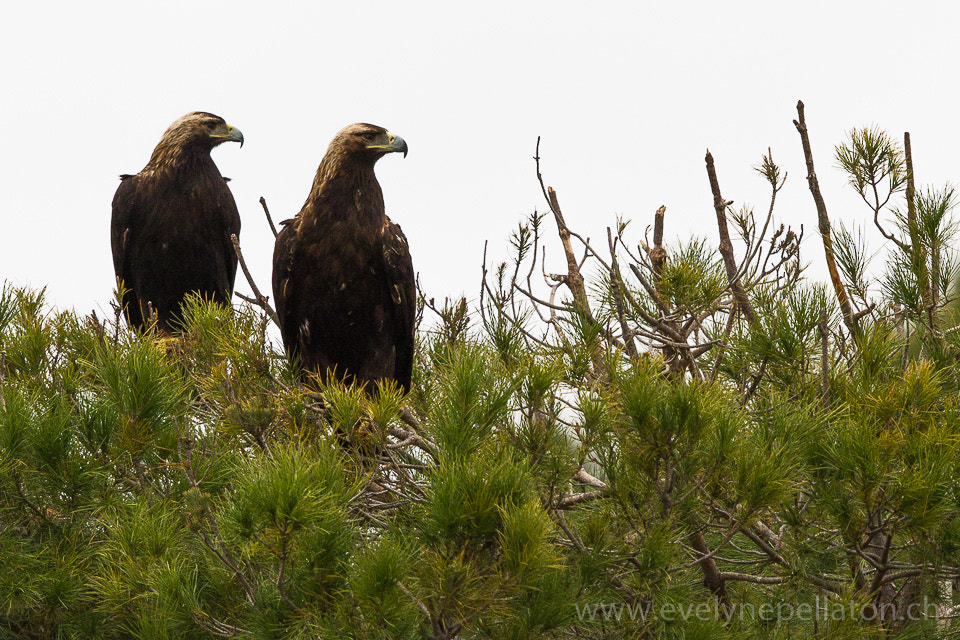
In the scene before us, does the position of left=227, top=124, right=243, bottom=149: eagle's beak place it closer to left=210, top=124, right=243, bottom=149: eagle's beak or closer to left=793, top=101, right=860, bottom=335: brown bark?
left=210, top=124, right=243, bottom=149: eagle's beak

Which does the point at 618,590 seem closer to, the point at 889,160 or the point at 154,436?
the point at 154,436

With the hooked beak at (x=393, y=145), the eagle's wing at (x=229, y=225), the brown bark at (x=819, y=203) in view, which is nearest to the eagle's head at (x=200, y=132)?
the eagle's wing at (x=229, y=225)

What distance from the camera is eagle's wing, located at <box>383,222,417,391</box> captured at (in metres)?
4.81

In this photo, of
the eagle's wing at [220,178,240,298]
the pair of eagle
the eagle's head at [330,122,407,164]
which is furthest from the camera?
the eagle's wing at [220,178,240,298]

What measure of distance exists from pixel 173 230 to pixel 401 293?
1.61 meters

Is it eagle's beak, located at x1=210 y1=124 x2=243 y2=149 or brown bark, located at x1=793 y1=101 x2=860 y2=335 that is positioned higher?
eagle's beak, located at x1=210 y1=124 x2=243 y2=149

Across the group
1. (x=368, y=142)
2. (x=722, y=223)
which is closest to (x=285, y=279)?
(x=368, y=142)

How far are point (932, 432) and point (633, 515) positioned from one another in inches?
30.4

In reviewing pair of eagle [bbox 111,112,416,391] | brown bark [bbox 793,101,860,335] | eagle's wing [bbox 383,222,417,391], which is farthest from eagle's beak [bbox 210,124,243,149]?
brown bark [bbox 793,101,860,335]

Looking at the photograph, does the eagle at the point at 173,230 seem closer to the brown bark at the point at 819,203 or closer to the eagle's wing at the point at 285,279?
the eagle's wing at the point at 285,279

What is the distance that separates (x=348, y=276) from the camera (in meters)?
4.77

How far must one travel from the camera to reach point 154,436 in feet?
→ 9.21

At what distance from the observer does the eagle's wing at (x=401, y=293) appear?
189 inches

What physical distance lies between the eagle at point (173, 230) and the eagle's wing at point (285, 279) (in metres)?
0.90
